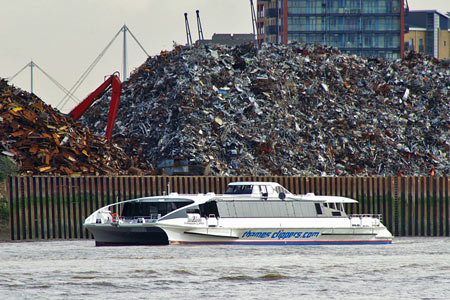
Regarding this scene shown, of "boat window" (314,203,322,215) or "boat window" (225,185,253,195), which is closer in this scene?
"boat window" (225,185,253,195)

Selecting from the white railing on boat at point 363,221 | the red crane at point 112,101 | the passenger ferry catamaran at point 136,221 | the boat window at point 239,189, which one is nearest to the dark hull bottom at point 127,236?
the passenger ferry catamaran at point 136,221

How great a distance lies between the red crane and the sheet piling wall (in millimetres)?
12292

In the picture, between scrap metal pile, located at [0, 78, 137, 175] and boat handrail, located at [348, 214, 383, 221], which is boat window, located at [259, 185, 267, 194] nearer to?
boat handrail, located at [348, 214, 383, 221]

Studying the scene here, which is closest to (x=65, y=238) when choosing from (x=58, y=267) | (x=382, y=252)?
(x=58, y=267)

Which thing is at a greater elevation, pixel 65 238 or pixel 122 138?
pixel 122 138

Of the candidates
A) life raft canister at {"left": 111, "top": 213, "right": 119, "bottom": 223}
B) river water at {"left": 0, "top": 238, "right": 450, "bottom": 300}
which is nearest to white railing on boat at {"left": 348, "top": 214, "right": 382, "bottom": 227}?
river water at {"left": 0, "top": 238, "right": 450, "bottom": 300}

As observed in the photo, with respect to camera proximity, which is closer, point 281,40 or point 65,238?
point 65,238

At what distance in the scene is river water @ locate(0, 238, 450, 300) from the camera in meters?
26.4

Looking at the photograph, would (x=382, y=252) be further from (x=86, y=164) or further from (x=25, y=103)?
(x=25, y=103)

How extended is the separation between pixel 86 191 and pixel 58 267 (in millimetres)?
11804

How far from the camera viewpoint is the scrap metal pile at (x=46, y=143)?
4559cm

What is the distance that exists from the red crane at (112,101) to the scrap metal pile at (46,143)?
3.84 m

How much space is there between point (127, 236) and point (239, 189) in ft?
18.9

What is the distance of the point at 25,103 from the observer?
5044cm
